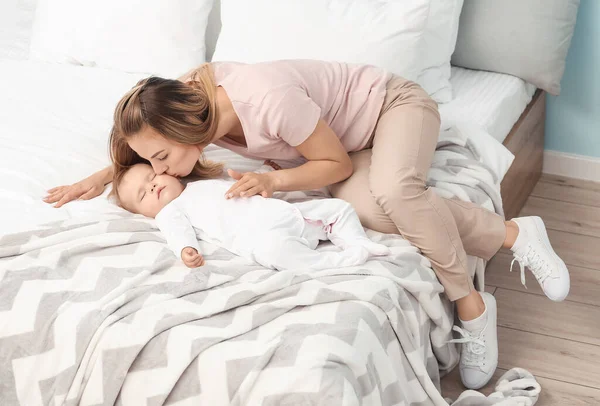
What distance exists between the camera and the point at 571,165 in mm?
2920

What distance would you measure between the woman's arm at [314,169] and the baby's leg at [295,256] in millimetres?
147

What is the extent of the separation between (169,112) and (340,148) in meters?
0.39

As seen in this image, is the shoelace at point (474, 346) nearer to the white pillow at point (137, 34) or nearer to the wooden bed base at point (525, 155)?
the wooden bed base at point (525, 155)

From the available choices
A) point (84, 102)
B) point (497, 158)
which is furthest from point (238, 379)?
point (84, 102)

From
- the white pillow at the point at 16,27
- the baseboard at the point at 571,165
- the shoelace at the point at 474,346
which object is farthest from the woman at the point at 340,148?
the white pillow at the point at 16,27

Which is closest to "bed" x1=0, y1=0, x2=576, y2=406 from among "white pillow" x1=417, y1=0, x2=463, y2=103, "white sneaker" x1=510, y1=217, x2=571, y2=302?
"white sneaker" x1=510, y1=217, x2=571, y2=302

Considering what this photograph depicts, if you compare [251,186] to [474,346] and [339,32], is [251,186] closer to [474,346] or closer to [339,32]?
[474,346]

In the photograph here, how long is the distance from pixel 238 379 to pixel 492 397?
631 mm

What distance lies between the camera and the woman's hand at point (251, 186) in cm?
175

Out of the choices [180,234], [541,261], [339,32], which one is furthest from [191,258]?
[339,32]

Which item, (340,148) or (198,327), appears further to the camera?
(340,148)

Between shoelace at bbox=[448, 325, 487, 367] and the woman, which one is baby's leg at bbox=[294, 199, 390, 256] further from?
shoelace at bbox=[448, 325, 487, 367]

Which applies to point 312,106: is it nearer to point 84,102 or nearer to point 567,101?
point 84,102

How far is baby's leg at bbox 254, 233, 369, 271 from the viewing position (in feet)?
5.41
